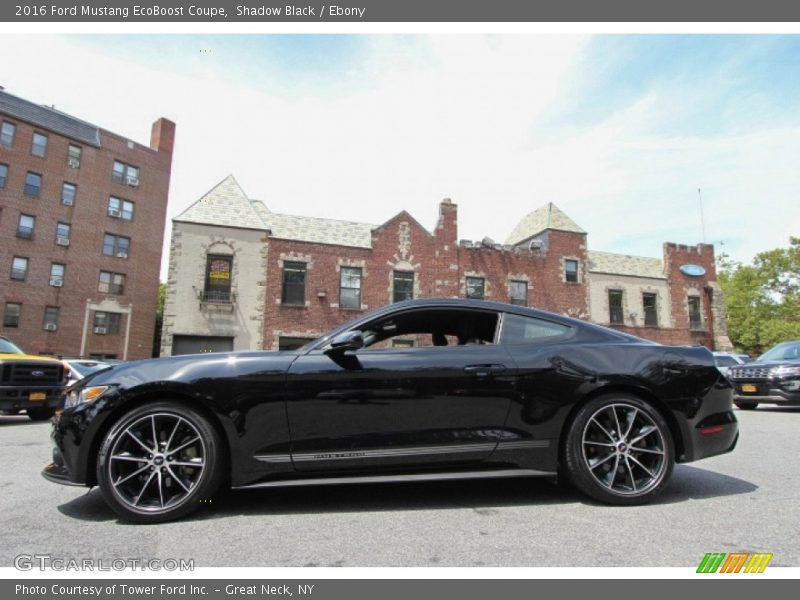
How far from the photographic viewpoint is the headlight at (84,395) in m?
3.01

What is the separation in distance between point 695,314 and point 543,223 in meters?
10.6

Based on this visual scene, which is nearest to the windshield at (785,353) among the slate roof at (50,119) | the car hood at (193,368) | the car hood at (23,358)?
the car hood at (193,368)

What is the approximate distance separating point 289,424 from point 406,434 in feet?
2.51

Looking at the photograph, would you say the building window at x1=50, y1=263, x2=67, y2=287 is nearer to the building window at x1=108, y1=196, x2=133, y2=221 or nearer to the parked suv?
the building window at x1=108, y1=196, x2=133, y2=221

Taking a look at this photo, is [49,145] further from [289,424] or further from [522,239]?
[289,424]

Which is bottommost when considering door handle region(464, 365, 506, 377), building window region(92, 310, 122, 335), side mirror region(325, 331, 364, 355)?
door handle region(464, 365, 506, 377)

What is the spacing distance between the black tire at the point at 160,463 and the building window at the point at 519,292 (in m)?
22.4

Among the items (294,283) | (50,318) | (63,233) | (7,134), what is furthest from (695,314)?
(7,134)

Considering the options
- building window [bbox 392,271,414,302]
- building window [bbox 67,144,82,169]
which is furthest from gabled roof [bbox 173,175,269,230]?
building window [bbox 67,144,82,169]

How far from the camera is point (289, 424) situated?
9.87ft

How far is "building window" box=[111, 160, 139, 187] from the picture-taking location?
33.8m

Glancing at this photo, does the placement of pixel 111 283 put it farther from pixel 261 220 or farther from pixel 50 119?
pixel 261 220

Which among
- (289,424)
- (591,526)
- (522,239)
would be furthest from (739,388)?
(522,239)

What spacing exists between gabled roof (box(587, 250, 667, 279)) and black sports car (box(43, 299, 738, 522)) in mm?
24626
